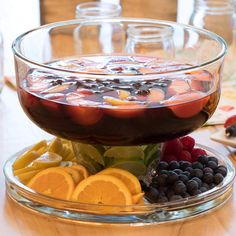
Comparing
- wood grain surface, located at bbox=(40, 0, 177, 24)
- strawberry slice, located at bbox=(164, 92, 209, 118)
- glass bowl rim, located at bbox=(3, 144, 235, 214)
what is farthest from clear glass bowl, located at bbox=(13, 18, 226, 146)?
wood grain surface, located at bbox=(40, 0, 177, 24)

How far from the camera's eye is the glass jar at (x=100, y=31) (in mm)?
1528

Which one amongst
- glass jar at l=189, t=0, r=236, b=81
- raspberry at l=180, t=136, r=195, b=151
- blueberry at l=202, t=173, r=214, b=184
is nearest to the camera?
blueberry at l=202, t=173, r=214, b=184

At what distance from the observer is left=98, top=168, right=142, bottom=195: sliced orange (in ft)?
3.75

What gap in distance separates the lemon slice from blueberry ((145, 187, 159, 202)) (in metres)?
0.18

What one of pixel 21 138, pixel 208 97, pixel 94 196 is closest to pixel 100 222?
pixel 94 196

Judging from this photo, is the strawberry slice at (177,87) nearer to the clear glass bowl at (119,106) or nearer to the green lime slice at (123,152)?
the clear glass bowl at (119,106)

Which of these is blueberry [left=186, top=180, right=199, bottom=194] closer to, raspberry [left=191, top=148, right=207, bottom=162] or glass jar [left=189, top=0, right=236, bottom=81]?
raspberry [left=191, top=148, right=207, bottom=162]

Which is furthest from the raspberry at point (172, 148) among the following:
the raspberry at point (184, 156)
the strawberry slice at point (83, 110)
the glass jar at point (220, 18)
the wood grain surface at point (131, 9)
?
the wood grain surface at point (131, 9)

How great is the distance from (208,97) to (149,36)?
57 centimetres

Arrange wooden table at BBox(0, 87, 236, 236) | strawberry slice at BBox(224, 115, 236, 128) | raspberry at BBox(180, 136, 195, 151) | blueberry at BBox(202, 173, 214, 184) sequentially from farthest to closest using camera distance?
strawberry slice at BBox(224, 115, 236, 128), raspberry at BBox(180, 136, 195, 151), blueberry at BBox(202, 173, 214, 184), wooden table at BBox(0, 87, 236, 236)

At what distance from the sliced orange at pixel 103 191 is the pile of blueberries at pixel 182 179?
51 millimetres

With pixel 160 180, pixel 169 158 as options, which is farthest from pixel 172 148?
pixel 160 180

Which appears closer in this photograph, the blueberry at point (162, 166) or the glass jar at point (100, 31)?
the blueberry at point (162, 166)

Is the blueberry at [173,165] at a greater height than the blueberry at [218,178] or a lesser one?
greater
